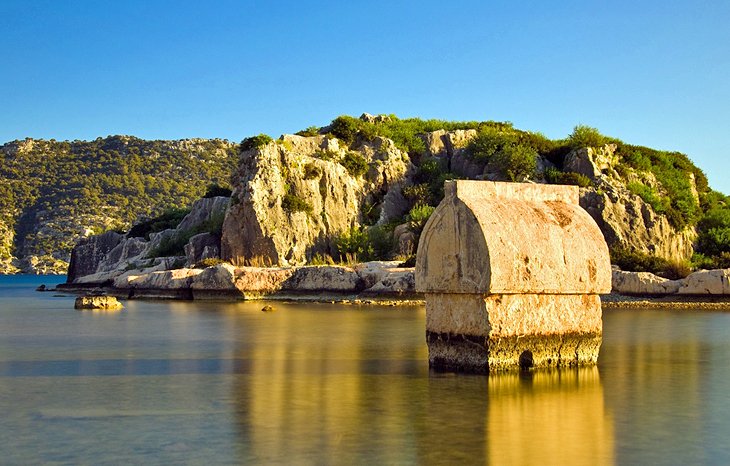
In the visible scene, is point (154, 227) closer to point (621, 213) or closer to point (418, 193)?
point (418, 193)

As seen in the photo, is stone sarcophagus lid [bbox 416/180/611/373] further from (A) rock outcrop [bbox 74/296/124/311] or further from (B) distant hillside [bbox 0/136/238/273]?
(B) distant hillside [bbox 0/136/238/273]

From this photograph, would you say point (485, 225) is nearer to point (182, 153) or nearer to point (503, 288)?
point (503, 288)

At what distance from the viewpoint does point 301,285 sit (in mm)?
35750

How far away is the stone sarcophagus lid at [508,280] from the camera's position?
12.6 m

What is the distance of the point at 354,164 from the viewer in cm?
4866

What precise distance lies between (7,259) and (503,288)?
111 meters

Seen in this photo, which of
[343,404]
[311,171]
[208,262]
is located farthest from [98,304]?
[343,404]

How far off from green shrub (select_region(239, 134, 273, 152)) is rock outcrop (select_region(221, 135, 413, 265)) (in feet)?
1.24

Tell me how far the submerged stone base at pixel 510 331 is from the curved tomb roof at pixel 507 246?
8.7 inches

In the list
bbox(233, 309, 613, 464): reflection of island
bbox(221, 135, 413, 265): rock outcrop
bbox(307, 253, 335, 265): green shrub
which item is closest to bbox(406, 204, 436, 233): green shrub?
bbox(307, 253, 335, 265): green shrub

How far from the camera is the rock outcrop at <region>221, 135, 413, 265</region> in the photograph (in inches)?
1687

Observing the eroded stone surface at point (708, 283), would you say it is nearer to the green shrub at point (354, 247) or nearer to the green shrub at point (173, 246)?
the green shrub at point (354, 247)

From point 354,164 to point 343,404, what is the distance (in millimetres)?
37916

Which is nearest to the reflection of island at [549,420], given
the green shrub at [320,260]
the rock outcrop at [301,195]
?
the green shrub at [320,260]
